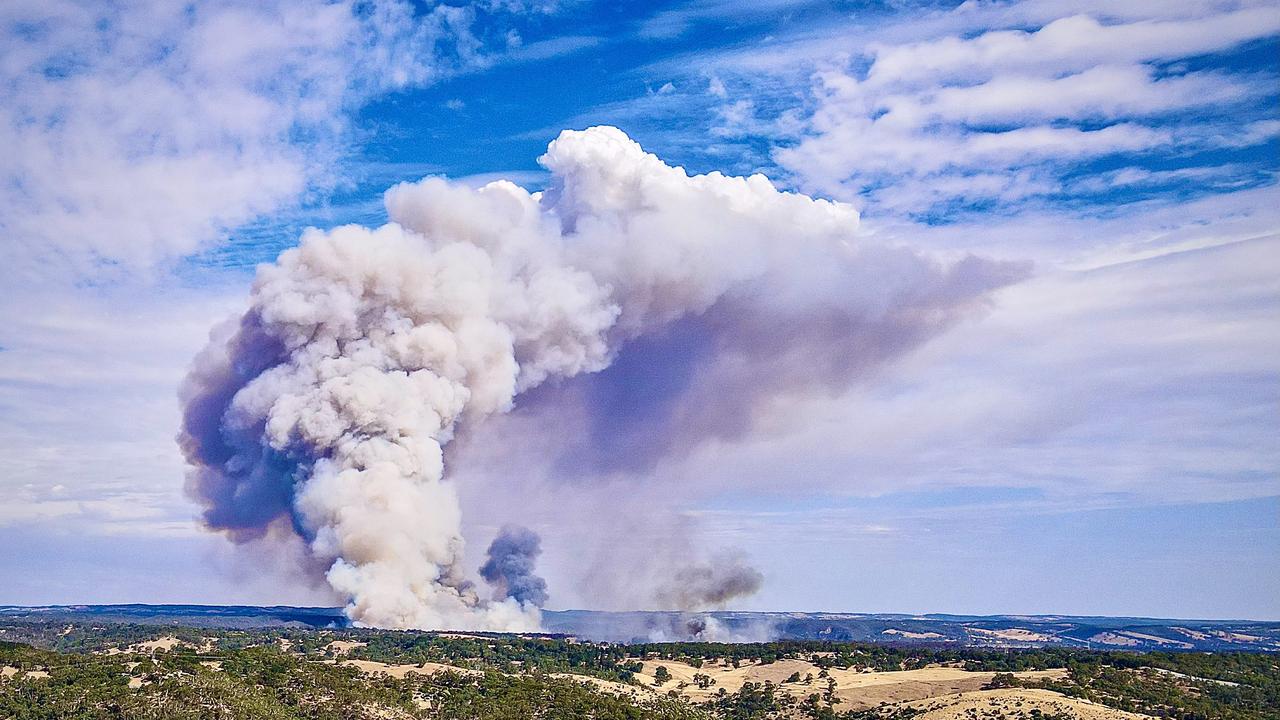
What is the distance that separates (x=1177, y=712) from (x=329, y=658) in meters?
76.0

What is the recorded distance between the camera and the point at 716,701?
355ft

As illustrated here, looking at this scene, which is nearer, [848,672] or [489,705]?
[489,705]

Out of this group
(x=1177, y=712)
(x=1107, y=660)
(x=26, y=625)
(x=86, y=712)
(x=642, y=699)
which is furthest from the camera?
(x=26, y=625)

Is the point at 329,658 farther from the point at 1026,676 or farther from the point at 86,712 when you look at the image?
the point at 1026,676

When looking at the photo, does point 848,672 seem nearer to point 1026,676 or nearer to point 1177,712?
point 1026,676

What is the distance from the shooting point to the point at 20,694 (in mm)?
78562

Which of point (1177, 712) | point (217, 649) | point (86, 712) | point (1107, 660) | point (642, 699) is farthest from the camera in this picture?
point (217, 649)

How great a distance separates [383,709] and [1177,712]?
62.0 m

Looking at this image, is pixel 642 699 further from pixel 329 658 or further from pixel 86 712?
pixel 86 712

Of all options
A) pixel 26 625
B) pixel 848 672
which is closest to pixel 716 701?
pixel 848 672

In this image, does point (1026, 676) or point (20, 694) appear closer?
point (20, 694)

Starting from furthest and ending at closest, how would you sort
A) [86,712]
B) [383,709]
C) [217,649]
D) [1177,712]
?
[217,649] → [1177,712] → [383,709] → [86,712]

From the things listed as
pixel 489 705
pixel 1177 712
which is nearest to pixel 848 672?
pixel 1177 712

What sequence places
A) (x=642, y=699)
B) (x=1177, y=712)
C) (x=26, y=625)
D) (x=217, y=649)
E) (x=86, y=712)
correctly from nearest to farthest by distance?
(x=86, y=712) → (x=1177, y=712) → (x=642, y=699) → (x=217, y=649) → (x=26, y=625)
